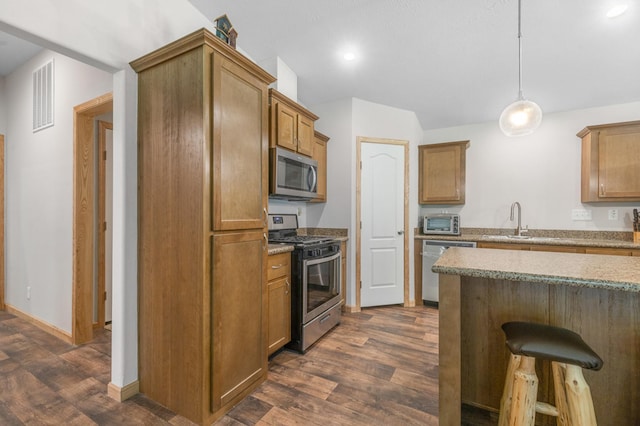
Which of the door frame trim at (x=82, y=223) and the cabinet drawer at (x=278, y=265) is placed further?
the door frame trim at (x=82, y=223)

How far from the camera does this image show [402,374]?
217 cm

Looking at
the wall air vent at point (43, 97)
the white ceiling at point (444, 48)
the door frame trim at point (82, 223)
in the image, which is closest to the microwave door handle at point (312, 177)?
the white ceiling at point (444, 48)

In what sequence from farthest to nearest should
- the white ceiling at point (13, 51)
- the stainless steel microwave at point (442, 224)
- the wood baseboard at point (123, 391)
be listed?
the stainless steel microwave at point (442, 224)
the white ceiling at point (13, 51)
the wood baseboard at point (123, 391)

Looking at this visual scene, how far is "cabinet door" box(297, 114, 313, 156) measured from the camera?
9.64ft

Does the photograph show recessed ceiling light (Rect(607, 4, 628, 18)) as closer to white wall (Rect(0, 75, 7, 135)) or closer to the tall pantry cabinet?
the tall pantry cabinet

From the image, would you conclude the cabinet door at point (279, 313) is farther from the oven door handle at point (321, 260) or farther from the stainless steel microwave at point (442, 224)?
the stainless steel microwave at point (442, 224)

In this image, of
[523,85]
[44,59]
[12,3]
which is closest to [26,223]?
[44,59]

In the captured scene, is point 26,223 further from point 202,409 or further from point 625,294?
point 625,294

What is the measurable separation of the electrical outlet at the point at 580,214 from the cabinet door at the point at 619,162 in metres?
0.33

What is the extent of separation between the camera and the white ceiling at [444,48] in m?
2.14

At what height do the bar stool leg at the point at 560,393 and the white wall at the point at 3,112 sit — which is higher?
the white wall at the point at 3,112

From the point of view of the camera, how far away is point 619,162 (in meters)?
3.20

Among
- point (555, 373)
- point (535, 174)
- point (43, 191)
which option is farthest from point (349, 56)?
point (43, 191)

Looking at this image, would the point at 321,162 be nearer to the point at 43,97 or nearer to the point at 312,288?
the point at 312,288
